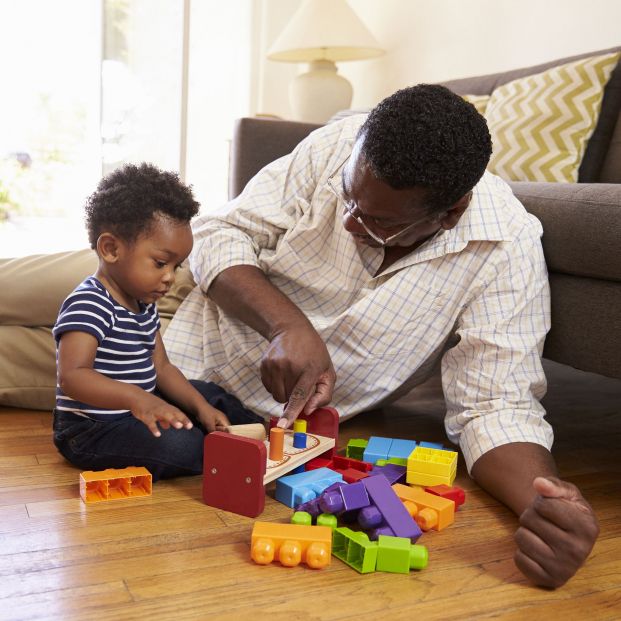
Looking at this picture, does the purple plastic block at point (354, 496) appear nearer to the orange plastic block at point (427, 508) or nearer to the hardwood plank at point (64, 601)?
the orange plastic block at point (427, 508)

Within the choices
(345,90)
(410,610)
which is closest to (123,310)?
(410,610)

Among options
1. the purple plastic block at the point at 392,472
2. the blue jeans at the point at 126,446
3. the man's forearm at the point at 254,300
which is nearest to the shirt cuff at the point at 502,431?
the purple plastic block at the point at 392,472

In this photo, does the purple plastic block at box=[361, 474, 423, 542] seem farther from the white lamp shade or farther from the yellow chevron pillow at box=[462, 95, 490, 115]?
the white lamp shade

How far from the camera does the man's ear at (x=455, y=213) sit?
1.16 metres

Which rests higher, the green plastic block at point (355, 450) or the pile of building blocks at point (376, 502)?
the pile of building blocks at point (376, 502)

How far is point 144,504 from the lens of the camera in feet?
3.51

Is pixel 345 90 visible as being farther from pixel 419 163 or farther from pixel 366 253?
pixel 419 163

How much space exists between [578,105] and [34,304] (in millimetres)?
1282

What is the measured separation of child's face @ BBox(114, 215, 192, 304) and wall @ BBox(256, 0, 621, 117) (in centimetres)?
159

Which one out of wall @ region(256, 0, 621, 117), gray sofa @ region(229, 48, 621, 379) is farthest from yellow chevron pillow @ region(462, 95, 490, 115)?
gray sofa @ region(229, 48, 621, 379)

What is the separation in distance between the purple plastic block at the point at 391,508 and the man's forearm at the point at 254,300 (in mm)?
318

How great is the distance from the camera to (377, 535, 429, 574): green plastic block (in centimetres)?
90

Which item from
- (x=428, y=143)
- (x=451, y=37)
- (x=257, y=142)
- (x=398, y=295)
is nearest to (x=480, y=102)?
(x=257, y=142)

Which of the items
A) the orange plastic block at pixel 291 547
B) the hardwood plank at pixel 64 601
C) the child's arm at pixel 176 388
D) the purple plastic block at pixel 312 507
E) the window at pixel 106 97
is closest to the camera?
the hardwood plank at pixel 64 601
